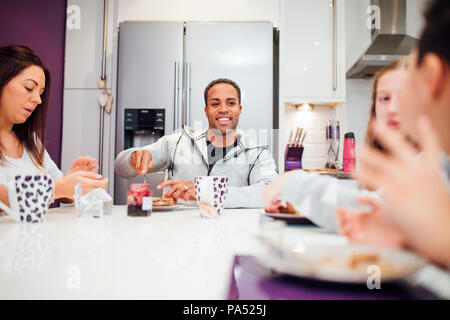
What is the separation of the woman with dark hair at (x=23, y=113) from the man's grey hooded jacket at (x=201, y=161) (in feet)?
1.07

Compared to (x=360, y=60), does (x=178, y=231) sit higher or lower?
lower

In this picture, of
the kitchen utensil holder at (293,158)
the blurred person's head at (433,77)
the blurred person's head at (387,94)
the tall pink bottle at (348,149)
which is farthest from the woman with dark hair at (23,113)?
the tall pink bottle at (348,149)

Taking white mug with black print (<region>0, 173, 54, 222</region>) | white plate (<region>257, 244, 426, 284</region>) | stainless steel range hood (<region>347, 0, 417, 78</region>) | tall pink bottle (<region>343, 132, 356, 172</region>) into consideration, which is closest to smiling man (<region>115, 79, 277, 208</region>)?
white mug with black print (<region>0, 173, 54, 222</region>)

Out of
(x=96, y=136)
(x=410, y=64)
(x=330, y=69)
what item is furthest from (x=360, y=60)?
(x=410, y=64)

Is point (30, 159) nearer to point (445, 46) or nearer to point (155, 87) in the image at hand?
point (155, 87)

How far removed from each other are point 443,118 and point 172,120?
6.50ft

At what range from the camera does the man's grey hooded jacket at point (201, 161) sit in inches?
57.5

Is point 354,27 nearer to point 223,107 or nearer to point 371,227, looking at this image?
point 223,107

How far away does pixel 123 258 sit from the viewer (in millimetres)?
389

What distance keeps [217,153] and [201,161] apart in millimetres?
91

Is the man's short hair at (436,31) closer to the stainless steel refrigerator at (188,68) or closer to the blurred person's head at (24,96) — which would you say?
the blurred person's head at (24,96)

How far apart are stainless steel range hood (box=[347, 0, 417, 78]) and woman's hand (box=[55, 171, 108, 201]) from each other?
1812 mm

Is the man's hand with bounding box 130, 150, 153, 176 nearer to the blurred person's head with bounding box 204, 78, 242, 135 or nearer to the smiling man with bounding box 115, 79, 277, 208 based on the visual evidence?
the smiling man with bounding box 115, 79, 277, 208

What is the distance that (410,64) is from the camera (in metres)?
0.25
